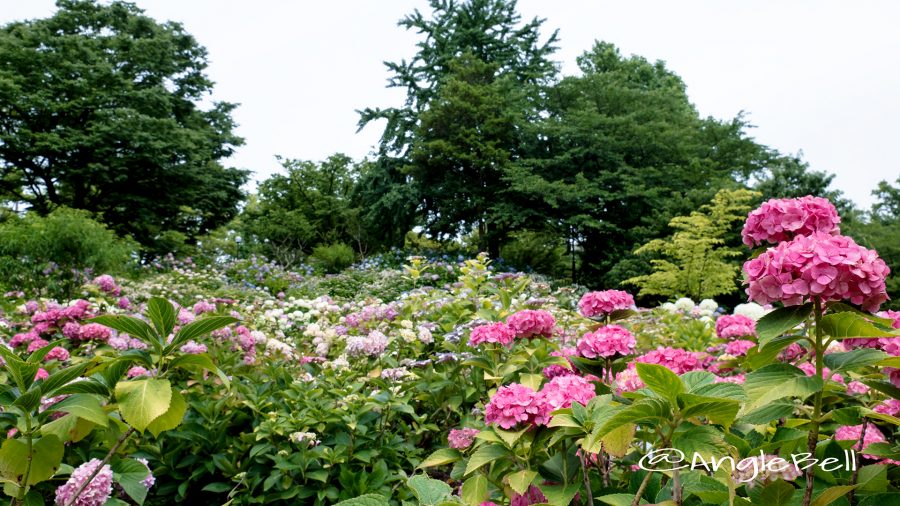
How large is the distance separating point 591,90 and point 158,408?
16.7 m

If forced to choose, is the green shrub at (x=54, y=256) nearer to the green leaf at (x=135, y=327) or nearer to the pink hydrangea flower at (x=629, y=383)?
the green leaf at (x=135, y=327)

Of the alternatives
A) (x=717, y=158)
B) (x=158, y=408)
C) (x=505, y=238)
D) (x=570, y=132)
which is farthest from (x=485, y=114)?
(x=158, y=408)

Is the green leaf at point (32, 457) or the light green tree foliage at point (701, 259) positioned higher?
the light green tree foliage at point (701, 259)

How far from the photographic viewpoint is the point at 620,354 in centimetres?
186

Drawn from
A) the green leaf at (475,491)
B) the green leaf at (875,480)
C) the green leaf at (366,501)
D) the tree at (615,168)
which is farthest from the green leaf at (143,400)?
the tree at (615,168)

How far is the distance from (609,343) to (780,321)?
2.45 feet

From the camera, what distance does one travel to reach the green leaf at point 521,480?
130 cm

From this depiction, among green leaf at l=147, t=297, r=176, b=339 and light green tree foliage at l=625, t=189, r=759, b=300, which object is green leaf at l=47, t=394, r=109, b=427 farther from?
light green tree foliage at l=625, t=189, r=759, b=300

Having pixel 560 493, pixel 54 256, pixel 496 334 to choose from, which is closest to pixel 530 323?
pixel 496 334

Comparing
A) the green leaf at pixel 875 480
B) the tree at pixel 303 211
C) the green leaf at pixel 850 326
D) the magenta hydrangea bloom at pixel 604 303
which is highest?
the tree at pixel 303 211

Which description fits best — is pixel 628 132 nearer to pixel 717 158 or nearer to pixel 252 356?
pixel 717 158

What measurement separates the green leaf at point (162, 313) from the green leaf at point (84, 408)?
0.20 metres

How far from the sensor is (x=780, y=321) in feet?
3.63

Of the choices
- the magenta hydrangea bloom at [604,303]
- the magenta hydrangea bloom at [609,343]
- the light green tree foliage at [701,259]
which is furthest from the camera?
the light green tree foliage at [701,259]
